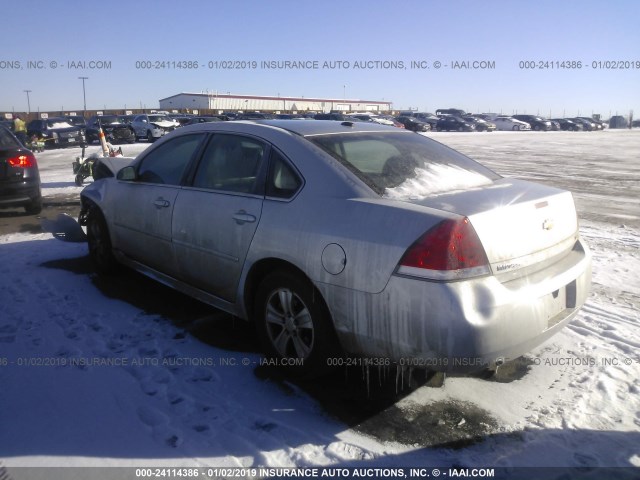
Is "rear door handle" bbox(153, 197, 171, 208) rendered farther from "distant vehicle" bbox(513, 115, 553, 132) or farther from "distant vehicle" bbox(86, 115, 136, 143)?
"distant vehicle" bbox(513, 115, 553, 132)

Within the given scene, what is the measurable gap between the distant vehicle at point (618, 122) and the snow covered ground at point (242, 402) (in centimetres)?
7321

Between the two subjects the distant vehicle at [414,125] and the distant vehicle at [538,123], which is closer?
the distant vehicle at [414,125]

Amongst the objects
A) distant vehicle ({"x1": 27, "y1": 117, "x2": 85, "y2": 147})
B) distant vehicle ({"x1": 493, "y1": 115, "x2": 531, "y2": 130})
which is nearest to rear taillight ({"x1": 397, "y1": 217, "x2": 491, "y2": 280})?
distant vehicle ({"x1": 27, "y1": 117, "x2": 85, "y2": 147})

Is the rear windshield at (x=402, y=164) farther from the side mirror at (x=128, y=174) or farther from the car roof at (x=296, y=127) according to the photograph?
the side mirror at (x=128, y=174)

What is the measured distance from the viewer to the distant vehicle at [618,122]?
6662 centimetres

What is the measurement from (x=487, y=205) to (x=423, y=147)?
1.11 m

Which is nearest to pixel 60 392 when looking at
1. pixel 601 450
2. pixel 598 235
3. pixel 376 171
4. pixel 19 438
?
pixel 19 438

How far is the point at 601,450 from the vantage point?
2607 mm

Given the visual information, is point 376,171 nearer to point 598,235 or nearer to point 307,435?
point 307,435

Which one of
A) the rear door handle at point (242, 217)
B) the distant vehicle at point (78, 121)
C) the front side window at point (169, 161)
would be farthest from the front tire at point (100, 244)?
the distant vehicle at point (78, 121)

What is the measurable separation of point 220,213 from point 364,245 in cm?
132

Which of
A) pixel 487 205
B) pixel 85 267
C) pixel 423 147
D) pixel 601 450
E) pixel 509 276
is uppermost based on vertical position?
pixel 423 147

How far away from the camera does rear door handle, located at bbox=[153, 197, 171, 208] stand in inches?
165

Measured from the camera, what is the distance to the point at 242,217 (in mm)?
3477
